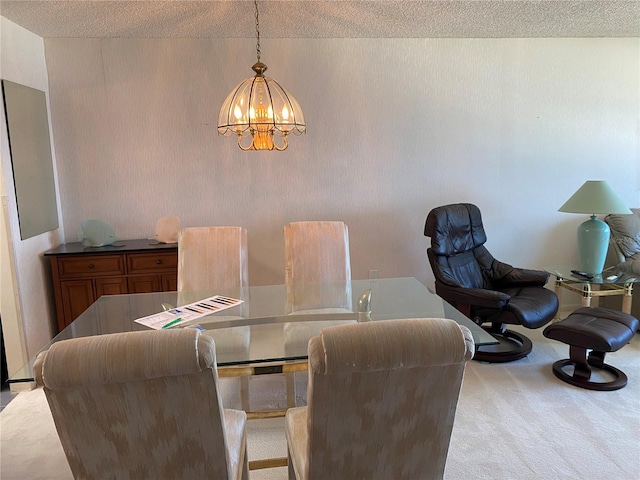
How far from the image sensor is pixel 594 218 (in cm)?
347

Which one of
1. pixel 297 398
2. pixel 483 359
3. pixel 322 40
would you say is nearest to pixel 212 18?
pixel 322 40

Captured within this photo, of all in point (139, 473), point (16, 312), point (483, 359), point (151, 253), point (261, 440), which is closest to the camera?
point (139, 473)

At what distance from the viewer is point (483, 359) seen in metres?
3.33

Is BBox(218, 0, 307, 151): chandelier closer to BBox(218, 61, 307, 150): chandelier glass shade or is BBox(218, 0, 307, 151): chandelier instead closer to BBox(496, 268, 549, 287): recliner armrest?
BBox(218, 61, 307, 150): chandelier glass shade

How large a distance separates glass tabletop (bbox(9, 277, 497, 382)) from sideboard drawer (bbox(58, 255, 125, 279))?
0.96 metres

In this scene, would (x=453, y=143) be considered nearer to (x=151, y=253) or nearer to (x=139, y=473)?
(x=151, y=253)

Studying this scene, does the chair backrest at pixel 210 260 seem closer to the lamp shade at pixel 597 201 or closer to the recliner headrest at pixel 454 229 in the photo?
the recliner headrest at pixel 454 229

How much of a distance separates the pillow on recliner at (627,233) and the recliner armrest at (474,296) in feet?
4.55

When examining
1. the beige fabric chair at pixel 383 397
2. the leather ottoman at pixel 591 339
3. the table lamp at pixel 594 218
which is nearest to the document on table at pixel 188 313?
the beige fabric chair at pixel 383 397

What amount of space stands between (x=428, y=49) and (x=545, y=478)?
329 centimetres

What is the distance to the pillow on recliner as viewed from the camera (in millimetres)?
3883

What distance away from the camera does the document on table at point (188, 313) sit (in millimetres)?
2154

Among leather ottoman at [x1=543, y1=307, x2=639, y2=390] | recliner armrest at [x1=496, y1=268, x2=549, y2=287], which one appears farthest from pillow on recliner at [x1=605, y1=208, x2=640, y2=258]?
leather ottoman at [x1=543, y1=307, x2=639, y2=390]

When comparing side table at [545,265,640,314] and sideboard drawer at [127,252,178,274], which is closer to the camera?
side table at [545,265,640,314]
